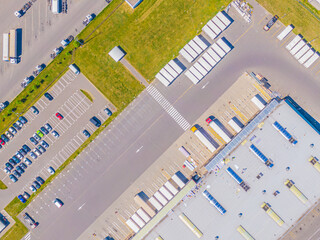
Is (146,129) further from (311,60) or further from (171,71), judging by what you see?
(311,60)

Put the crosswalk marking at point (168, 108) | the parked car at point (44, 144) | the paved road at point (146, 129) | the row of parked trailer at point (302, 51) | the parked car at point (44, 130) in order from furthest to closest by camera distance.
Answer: the parked car at point (44, 130) → the parked car at point (44, 144) → the crosswalk marking at point (168, 108) → the paved road at point (146, 129) → the row of parked trailer at point (302, 51)

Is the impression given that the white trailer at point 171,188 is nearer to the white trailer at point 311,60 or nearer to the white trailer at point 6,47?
the white trailer at point 311,60

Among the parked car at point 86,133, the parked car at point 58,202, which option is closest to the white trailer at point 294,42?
the parked car at point 86,133

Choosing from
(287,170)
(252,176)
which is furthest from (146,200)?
(287,170)

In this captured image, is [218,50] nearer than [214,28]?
Yes

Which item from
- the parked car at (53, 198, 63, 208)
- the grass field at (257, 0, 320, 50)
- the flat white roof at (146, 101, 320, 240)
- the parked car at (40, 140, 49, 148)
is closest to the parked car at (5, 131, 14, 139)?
the parked car at (40, 140, 49, 148)

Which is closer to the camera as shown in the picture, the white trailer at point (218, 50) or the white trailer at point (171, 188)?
the white trailer at point (171, 188)

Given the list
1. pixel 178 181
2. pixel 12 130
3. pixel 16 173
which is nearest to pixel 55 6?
pixel 12 130
